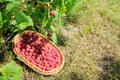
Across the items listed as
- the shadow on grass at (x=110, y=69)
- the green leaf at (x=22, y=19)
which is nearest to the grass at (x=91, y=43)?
the shadow on grass at (x=110, y=69)

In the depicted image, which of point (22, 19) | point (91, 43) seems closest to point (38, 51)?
point (22, 19)

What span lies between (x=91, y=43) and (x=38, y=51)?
76 centimetres

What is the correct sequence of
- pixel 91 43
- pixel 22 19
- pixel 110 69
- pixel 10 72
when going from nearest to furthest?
pixel 10 72, pixel 22 19, pixel 110 69, pixel 91 43

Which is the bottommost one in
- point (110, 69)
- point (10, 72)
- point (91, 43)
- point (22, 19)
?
point (110, 69)

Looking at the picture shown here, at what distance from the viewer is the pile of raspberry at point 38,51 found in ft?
9.20

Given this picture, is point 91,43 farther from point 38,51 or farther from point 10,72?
point 10,72

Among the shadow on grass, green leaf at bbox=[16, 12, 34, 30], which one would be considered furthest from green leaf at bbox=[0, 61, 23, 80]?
the shadow on grass

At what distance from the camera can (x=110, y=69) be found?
10.3 feet

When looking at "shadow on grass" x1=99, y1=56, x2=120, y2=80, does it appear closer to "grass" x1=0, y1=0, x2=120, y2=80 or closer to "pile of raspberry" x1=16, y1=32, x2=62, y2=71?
"grass" x1=0, y1=0, x2=120, y2=80

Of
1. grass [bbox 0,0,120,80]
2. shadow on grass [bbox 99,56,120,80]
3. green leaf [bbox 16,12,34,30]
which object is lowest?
shadow on grass [bbox 99,56,120,80]

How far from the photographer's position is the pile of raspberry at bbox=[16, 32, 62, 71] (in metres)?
2.80

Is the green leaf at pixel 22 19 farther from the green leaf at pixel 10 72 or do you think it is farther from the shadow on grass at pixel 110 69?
the shadow on grass at pixel 110 69

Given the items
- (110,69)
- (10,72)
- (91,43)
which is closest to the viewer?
(10,72)

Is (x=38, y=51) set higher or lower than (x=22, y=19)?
lower
